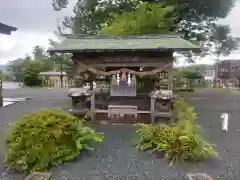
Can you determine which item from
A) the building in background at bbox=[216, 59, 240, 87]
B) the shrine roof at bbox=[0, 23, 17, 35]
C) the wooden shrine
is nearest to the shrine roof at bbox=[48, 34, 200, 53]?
the wooden shrine

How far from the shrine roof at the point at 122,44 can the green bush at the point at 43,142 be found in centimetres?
411

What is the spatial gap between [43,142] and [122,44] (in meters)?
5.79

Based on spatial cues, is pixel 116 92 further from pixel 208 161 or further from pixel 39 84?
pixel 39 84

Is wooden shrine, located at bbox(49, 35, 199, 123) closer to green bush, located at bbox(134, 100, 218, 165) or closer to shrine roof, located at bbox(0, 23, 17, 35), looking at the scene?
green bush, located at bbox(134, 100, 218, 165)

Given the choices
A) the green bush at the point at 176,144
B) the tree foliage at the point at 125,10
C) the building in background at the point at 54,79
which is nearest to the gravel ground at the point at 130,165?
the green bush at the point at 176,144

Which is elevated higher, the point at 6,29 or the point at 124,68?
the point at 6,29

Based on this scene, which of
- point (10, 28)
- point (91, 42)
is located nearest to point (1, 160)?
point (91, 42)

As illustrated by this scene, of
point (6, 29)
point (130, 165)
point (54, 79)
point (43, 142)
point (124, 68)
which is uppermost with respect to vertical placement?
point (6, 29)

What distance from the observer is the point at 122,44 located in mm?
9820

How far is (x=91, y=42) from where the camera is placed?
10.4 meters

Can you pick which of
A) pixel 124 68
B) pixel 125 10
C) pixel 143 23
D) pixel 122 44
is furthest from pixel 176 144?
pixel 125 10

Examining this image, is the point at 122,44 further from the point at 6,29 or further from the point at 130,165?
the point at 6,29

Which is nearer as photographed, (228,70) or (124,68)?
(124,68)

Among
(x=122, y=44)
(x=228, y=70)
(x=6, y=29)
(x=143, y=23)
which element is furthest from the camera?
(x=228, y=70)
